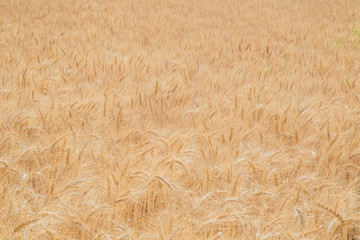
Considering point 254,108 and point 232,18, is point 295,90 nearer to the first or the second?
point 254,108

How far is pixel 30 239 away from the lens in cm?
81

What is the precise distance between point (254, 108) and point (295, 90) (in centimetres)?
79

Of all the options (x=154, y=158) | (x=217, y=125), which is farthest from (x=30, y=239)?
(x=217, y=125)

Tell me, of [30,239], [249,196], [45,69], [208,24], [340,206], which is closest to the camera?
[30,239]

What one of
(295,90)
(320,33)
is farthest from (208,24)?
(295,90)

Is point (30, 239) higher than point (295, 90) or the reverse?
higher

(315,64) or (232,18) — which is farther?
(232,18)

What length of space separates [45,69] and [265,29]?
13.8ft

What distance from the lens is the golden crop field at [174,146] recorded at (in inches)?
36.9

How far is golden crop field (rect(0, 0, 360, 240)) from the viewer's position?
94 cm

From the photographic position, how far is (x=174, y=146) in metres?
1.36

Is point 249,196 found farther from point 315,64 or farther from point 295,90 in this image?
point 315,64

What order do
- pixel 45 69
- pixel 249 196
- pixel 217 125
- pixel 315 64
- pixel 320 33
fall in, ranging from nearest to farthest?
pixel 249 196 → pixel 217 125 → pixel 45 69 → pixel 315 64 → pixel 320 33

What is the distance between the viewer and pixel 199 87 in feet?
7.78
